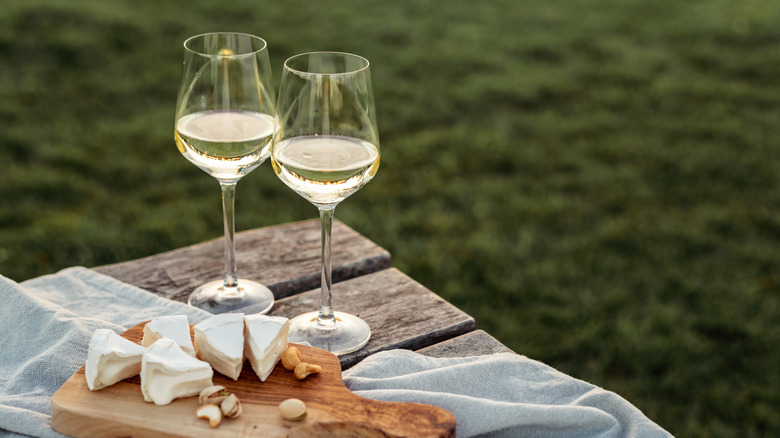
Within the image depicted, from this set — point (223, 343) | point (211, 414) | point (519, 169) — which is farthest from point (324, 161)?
point (519, 169)

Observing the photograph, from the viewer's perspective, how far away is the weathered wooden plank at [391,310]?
166cm

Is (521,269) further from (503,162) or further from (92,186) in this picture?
(92,186)

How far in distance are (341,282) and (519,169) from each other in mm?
2643

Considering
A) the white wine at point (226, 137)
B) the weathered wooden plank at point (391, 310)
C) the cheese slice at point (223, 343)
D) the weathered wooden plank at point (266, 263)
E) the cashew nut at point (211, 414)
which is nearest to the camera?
the cashew nut at point (211, 414)

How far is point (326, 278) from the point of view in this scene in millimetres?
1597

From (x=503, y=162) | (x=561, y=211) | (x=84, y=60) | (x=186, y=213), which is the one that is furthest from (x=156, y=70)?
(x=561, y=211)

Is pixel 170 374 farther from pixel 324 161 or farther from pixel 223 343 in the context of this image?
pixel 324 161

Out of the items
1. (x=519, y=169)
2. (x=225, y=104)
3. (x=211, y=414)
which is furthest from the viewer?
(x=519, y=169)

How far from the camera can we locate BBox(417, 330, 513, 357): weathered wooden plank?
5.30ft

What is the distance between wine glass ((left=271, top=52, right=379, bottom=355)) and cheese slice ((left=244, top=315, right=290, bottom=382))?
9.3 inches

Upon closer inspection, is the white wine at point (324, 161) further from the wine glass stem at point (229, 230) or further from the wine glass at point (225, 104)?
the wine glass stem at point (229, 230)

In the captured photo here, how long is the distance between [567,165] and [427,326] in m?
2.87

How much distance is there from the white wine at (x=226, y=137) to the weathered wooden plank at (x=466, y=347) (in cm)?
49

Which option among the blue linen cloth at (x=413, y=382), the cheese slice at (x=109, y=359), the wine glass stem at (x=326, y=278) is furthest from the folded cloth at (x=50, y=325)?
the wine glass stem at (x=326, y=278)
